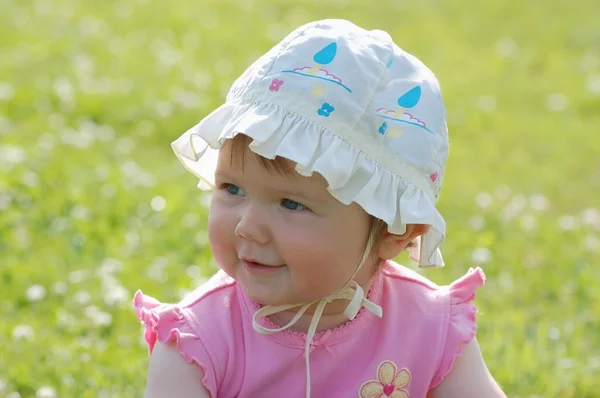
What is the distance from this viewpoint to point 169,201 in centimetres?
617

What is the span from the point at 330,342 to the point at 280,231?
50 centimetres

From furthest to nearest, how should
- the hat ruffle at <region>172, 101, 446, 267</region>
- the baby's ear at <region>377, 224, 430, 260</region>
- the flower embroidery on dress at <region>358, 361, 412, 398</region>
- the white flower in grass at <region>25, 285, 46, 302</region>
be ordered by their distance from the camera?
1. the white flower in grass at <region>25, 285, 46, 302</region>
2. the flower embroidery on dress at <region>358, 361, 412, 398</region>
3. the baby's ear at <region>377, 224, 430, 260</region>
4. the hat ruffle at <region>172, 101, 446, 267</region>

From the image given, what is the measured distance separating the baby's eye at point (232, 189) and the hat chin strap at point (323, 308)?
36 cm

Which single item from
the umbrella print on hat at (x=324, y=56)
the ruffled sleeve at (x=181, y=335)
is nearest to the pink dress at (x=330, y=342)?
the ruffled sleeve at (x=181, y=335)

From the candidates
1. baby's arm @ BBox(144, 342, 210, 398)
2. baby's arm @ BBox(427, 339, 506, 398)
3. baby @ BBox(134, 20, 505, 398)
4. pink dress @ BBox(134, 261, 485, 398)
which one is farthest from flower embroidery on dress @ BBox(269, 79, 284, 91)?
baby's arm @ BBox(427, 339, 506, 398)

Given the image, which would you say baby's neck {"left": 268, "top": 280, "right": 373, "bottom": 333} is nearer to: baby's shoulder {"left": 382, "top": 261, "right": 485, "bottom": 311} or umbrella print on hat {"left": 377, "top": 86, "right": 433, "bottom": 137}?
baby's shoulder {"left": 382, "top": 261, "right": 485, "bottom": 311}

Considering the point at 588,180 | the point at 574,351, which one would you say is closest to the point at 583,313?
the point at 574,351

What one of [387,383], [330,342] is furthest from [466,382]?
[330,342]

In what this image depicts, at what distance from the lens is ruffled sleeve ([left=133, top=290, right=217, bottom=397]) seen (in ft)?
10.7

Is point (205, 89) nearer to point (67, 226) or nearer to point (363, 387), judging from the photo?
point (67, 226)

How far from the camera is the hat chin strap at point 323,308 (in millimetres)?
3264

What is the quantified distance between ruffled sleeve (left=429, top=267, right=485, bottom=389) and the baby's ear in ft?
1.20

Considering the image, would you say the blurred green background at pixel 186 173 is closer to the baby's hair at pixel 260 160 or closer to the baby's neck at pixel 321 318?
the baby's neck at pixel 321 318

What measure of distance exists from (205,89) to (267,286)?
5717mm
